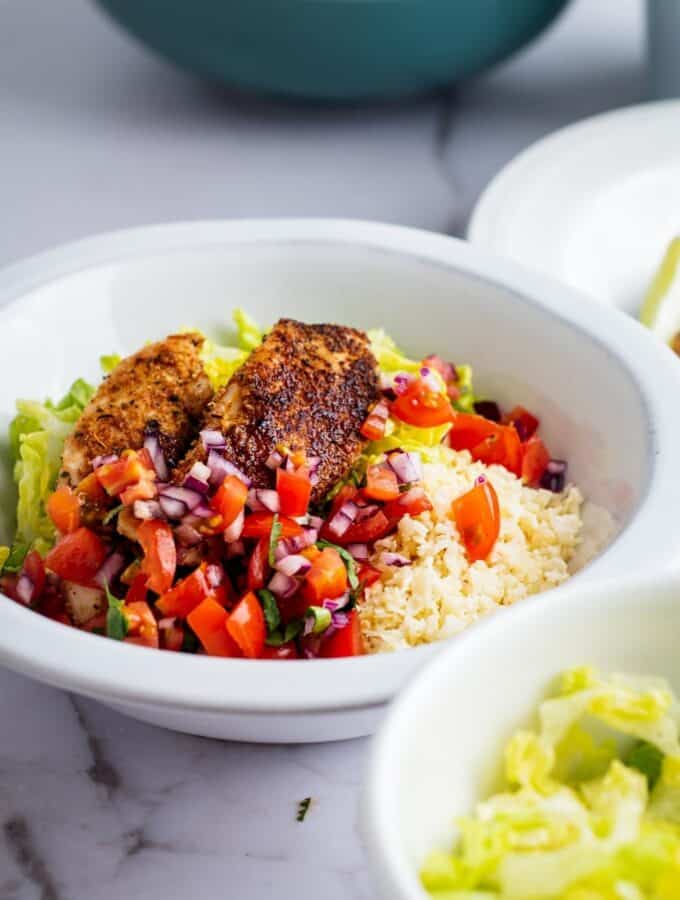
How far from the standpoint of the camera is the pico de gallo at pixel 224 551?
77.4 inches

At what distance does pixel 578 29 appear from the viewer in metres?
5.07

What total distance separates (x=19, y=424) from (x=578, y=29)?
11.7 feet

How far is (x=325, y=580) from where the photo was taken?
1.98m

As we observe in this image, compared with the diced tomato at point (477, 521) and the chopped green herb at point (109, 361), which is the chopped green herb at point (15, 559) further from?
the diced tomato at point (477, 521)

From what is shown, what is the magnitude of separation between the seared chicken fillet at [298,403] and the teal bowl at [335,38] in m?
1.82

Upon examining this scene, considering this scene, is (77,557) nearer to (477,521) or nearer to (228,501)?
(228,501)

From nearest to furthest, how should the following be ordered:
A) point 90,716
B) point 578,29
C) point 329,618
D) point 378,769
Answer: point 378,769 < point 329,618 < point 90,716 < point 578,29

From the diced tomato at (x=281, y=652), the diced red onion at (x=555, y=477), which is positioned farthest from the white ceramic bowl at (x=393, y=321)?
the diced tomato at (x=281, y=652)

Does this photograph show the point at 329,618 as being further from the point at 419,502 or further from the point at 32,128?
the point at 32,128

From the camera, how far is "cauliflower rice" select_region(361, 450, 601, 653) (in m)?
2.02

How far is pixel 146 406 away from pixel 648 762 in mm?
1165

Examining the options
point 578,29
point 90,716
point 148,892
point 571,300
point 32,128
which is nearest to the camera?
point 148,892

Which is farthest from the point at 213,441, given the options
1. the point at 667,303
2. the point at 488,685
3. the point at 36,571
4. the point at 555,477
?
the point at 667,303

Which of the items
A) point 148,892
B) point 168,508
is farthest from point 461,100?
point 148,892
